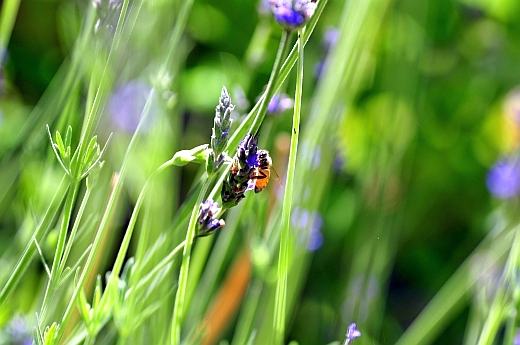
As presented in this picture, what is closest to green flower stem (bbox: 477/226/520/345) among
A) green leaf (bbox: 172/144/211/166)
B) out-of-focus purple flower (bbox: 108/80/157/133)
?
green leaf (bbox: 172/144/211/166)

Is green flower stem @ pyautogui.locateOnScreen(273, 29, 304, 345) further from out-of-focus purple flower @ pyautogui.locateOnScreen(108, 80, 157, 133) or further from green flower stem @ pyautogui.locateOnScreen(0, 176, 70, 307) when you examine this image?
out-of-focus purple flower @ pyautogui.locateOnScreen(108, 80, 157, 133)

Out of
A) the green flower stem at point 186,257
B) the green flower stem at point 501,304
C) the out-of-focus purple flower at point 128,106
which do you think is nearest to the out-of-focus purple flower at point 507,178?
the green flower stem at point 501,304

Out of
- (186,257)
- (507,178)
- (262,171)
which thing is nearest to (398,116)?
(507,178)

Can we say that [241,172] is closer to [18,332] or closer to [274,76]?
[274,76]

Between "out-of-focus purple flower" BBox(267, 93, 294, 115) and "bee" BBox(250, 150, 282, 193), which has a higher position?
"out-of-focus purple flower" BBox(267, 93, 294, 115)

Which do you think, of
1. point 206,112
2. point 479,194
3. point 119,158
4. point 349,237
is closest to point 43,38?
point 206,112

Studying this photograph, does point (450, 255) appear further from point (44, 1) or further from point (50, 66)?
point (44, 1)

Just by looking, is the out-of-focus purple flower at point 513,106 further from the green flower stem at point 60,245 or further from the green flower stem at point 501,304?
the green flower stem at point 60,245
